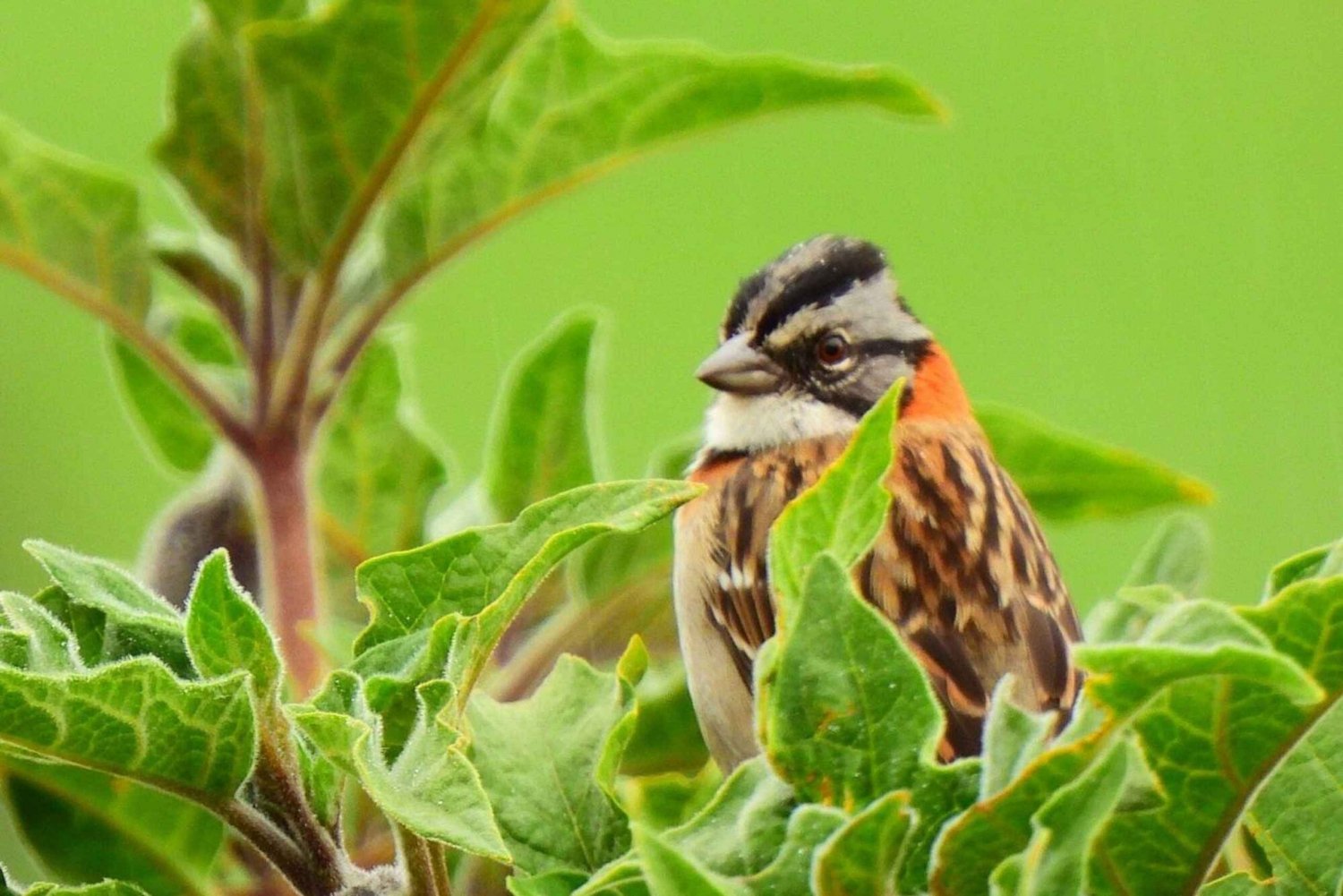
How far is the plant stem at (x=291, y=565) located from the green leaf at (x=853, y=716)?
0.96m

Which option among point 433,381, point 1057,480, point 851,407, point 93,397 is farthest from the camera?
point 433,381

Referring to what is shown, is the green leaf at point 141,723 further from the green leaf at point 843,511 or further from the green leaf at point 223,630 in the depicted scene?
the green leaf at point 843,511

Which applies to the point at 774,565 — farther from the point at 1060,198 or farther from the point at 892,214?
the point at 1060,198

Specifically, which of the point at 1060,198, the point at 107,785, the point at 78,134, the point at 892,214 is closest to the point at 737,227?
the point at 892,214

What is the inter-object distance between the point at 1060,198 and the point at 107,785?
29.6ft

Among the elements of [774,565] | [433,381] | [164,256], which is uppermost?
[164,256]

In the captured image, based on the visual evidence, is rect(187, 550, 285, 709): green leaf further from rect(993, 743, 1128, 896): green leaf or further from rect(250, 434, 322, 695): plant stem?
rect(250, 434, 322, 695): plant stem

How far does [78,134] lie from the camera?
855cm

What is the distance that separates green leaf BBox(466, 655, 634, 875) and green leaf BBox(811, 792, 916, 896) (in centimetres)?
24

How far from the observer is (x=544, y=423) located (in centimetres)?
218

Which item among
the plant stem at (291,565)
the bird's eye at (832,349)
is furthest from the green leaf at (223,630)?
the bird's eye at (832,349)

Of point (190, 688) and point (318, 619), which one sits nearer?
point (190, 688)

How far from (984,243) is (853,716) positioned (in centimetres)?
858

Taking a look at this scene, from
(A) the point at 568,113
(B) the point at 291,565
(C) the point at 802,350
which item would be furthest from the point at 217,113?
(C) the point at 802,350
